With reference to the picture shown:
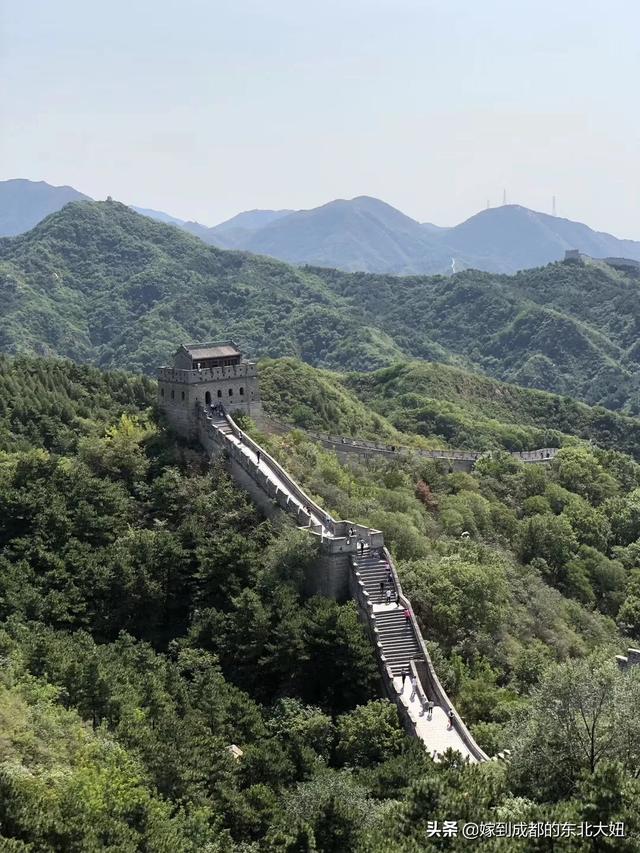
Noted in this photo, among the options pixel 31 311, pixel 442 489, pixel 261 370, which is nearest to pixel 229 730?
pixel 442 489

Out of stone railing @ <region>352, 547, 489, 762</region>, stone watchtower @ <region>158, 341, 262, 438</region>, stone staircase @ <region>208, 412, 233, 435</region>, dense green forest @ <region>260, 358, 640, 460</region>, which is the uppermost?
stone watchtower @ <region>158, 341, 262, 438</region>

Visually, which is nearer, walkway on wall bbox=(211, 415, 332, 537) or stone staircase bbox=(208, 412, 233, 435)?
walkway on wall bbox=(211, 415, 332, 537)

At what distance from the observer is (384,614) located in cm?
3278

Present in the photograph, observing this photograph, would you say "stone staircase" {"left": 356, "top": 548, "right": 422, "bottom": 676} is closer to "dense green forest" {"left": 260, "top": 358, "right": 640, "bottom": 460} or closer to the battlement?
the battlement

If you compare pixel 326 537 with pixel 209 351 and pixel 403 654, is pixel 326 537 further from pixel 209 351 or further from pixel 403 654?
pixel 209 351

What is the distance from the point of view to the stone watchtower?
45.8 m

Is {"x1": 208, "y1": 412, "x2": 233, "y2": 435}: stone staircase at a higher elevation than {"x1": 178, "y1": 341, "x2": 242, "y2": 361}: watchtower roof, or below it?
below

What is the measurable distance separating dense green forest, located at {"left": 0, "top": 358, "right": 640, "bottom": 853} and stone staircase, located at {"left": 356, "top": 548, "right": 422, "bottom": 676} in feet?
3.26

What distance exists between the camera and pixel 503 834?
20.0 m

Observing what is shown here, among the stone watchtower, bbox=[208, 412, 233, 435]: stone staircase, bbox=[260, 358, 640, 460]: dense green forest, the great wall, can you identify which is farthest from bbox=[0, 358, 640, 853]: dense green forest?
bbox=[260, 358, 640, 460]: dense green forest

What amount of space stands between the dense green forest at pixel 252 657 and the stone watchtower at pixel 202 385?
1485 millimetres

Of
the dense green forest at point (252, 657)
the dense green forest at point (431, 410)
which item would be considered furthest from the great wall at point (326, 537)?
the dense green forest at point (431, 410)

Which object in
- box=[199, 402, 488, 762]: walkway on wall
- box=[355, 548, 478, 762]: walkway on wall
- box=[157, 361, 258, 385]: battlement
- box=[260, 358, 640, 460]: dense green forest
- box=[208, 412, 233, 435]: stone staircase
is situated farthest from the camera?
box=[260, 358, 640, 460]: dense green forest

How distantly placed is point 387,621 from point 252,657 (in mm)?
4521
